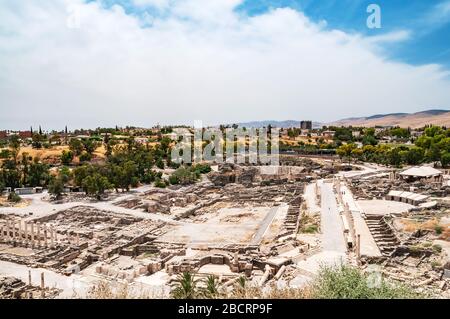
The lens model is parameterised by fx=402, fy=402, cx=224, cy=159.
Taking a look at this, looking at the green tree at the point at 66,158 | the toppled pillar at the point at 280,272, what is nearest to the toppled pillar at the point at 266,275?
the toppled pillar at the point at 280,272

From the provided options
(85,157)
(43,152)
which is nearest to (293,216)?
(85,157)

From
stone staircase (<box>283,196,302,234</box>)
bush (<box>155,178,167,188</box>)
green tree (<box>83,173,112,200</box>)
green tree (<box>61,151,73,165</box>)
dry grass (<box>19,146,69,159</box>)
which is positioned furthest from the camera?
dry grass (<box>19,146,69,159</box>)

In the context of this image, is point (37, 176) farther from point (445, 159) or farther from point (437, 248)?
point (445, 159)

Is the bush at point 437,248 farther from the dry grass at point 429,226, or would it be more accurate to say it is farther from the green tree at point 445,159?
the green tree at point 445,159

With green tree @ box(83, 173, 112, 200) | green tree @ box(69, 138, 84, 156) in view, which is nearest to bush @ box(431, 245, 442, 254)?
green tree @ box(83, 173, 112, 200)

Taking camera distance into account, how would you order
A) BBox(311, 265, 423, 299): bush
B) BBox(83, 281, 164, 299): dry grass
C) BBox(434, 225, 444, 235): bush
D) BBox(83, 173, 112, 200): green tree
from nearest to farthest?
BBox(311, 265, 423, 299): bush, BBox(83, 281, 164, 299): dry grass, BBox(434, 225, 444, 235): bush, BBox(83, 173, 112, 200): green tree

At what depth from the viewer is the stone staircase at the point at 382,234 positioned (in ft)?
77.1

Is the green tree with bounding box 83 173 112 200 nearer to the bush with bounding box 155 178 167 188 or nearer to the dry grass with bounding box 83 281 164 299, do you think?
the bush with bounding box 155 178 167 188

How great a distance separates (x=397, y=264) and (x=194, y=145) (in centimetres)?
6335

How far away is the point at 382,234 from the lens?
1066 inches

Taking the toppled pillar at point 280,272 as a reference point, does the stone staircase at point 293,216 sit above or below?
below

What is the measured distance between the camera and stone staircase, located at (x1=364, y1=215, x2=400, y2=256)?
2350cm
